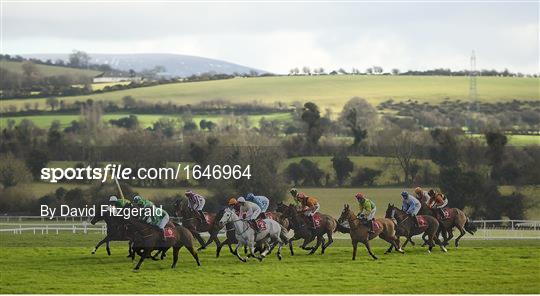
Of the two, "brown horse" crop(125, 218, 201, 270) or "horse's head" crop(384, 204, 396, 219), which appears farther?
"horse's head" crop(384, 204, 396, 219)

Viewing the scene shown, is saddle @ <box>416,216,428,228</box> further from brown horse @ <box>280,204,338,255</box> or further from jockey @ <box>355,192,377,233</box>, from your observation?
brown horse @ <box>280,204,338,255</box>

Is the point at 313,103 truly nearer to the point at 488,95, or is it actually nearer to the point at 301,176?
the point at 488,95

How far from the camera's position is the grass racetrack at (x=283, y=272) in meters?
28.1

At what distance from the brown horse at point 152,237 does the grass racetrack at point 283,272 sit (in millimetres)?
567

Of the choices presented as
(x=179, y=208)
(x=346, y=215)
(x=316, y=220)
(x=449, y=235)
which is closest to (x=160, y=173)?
(x=179, y=208)

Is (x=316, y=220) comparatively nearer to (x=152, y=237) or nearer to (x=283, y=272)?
(x=283, y=272)

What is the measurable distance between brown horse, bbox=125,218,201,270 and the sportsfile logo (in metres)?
5.67

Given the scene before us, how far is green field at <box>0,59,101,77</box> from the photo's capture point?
6694cm

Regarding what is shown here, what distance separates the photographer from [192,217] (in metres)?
33.3

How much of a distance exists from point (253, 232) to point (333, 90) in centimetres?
4352

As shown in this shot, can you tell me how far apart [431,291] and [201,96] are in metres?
42.7

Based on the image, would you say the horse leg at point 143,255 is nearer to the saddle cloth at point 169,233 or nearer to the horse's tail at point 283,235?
the saddle cloth at point 169,233

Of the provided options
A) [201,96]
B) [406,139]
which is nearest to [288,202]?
[406,139]

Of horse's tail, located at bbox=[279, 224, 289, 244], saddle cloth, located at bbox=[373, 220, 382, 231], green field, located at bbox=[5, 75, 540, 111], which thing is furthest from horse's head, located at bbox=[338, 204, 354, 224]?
green field, located at bbox=[5, 75, 540, 111]
